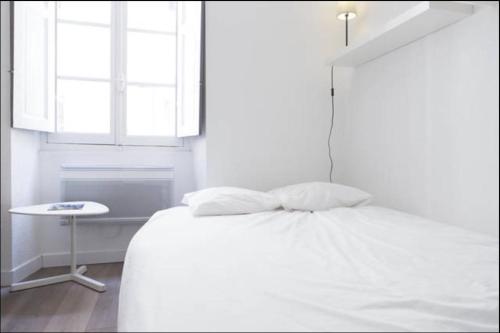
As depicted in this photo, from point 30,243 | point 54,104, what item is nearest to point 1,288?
point 30,243

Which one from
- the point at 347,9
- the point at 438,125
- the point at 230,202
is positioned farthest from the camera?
the point at 230,202

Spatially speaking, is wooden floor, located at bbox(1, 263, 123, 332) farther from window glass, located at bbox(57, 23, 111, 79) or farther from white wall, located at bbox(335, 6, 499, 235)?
white wall, located at bbox(335, 6, 499, 235)

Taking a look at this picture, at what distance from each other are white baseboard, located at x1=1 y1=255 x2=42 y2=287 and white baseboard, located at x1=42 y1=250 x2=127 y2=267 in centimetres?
5

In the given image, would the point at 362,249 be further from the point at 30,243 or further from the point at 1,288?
the point at 30,243

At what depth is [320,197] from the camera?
4.35 feet

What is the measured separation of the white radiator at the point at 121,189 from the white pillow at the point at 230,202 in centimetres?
67

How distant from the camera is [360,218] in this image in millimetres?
1079

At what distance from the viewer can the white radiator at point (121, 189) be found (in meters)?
1.82

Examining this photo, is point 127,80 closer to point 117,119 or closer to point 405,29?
point 117,119

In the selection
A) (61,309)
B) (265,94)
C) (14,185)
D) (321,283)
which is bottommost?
(61,309)

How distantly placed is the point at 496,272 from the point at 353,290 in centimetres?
21

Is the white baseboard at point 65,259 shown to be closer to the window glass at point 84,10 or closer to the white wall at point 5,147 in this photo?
the white wall at point 5,147

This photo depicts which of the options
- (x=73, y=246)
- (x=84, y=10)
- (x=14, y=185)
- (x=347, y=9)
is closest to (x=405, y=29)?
(x=347, y=9)

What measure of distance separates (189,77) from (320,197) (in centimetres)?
100
